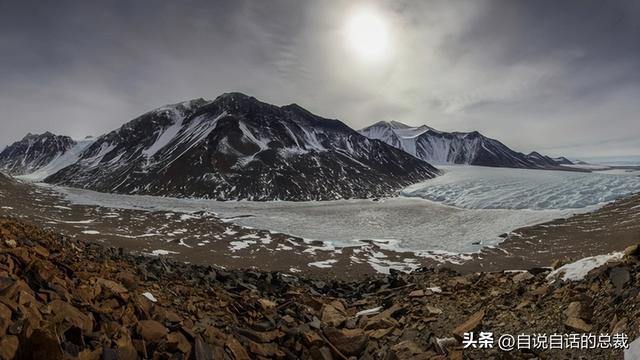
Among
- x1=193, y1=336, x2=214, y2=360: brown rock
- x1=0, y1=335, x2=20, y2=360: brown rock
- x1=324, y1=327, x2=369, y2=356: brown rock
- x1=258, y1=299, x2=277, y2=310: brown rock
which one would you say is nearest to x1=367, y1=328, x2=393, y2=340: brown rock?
x1=324, y1=327, x2=369, y2=356: brown rock

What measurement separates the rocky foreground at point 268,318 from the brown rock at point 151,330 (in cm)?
3

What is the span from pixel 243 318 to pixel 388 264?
42.5 metres

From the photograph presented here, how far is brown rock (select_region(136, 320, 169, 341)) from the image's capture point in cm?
920

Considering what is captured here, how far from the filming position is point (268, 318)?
1432 cm

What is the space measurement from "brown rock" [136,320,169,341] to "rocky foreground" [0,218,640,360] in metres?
0.03

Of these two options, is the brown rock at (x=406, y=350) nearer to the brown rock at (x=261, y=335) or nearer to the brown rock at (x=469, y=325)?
the brown rock at (x=469, y=325)

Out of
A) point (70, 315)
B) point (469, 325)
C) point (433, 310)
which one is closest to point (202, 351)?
point (70, 315)

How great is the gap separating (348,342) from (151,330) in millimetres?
6161

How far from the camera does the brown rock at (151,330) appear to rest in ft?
30.2

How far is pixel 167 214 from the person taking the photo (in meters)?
102

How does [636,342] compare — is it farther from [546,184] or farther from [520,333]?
[546,184]

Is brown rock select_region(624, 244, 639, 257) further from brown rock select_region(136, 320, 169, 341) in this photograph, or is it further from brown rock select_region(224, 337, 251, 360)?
brown rock select_region(136, 320, 169, 341)

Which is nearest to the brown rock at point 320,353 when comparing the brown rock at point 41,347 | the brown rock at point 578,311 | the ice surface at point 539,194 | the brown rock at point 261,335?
the brown rock at point 261,335

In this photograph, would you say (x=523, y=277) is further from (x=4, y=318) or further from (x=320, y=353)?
(x=4, y=318)
